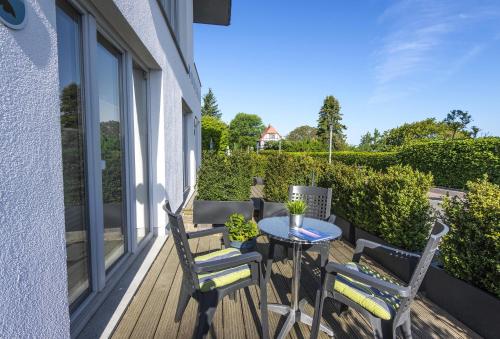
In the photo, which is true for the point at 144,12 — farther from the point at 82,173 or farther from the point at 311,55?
the point at 311,55

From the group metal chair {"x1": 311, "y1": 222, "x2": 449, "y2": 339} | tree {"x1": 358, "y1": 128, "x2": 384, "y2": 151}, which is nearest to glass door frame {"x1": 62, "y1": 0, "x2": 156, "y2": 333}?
metal chair {"x1": 311, "y1": 222, "x2": 449, "y2": 339}

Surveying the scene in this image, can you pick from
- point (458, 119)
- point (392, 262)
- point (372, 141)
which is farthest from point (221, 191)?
point (372, 141)

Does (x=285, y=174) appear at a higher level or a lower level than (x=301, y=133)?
lower

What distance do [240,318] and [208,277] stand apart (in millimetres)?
622

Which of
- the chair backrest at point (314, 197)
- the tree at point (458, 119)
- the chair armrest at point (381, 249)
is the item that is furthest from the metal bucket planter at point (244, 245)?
the tree at point (458, 119)

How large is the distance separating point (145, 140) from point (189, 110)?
4123 millimetres

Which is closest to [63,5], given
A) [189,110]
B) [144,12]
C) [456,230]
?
[144,12]

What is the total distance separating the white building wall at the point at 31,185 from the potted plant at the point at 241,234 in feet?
7.06

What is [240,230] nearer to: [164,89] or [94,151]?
[94,151]

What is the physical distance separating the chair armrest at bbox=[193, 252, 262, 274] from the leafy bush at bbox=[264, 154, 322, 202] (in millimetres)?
3309

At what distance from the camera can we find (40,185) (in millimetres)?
1255

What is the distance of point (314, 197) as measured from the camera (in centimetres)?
323

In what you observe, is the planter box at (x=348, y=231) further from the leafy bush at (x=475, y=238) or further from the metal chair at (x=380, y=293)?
the metal chair at (x=380, y=293)

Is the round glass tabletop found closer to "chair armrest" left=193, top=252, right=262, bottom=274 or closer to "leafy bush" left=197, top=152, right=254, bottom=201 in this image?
"chair armrest" left=193, top=252, right=262, bottom=274
